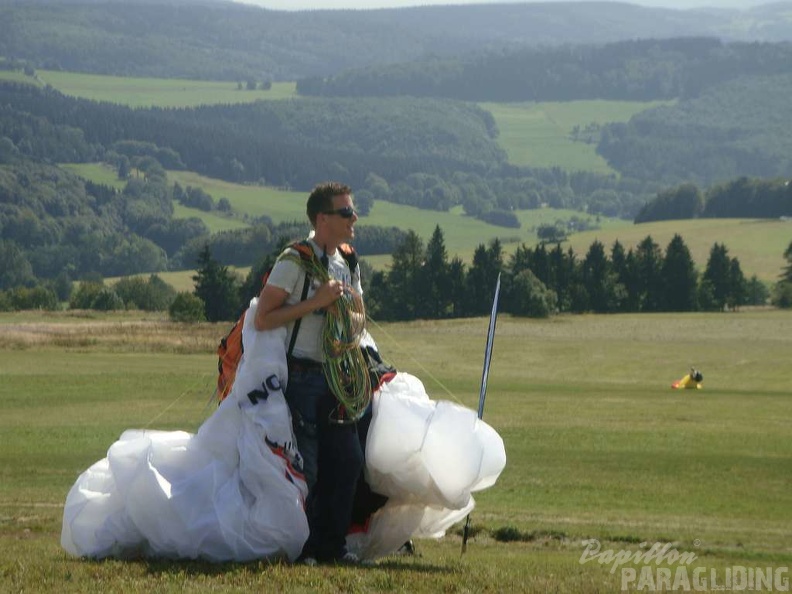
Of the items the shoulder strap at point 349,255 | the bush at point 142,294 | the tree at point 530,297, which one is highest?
the shoulder strap at point 349,255

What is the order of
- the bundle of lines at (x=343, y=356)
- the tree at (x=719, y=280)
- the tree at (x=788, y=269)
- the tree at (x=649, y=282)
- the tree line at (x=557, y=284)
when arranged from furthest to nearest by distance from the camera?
the tree at (x=788, y=269)
the tree at (x=719, y=280)
the tree at (x=649, y=282)
the tree line at (x=557, y=284)
the bundle of lines at (x=343, y=356)

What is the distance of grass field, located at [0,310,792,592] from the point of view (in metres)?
9.40

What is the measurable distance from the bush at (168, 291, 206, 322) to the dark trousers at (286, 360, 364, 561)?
7436cm

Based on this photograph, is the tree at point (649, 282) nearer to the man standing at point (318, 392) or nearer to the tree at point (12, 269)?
the tree at point (12, 269)

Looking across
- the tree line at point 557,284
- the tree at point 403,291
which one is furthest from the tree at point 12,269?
the tree at point 403,291

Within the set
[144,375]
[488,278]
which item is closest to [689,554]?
[144,375]

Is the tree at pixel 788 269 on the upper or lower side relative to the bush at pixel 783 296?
upper

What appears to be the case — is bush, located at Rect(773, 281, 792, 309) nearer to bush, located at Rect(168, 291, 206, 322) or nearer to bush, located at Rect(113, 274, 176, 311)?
bush, located at Rect(168, 291, 206, 322)

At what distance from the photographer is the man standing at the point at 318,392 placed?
33.5ft

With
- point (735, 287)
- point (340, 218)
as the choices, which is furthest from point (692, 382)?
point (735, 287)

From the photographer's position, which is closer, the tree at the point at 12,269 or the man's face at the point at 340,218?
the man's face at the point at 340,218

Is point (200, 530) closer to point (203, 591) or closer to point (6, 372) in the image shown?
point (203, 591)

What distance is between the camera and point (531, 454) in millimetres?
23125

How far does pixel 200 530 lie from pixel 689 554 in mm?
5041
